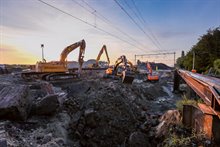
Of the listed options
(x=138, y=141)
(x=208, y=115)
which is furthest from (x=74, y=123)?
(x=208, y=115)

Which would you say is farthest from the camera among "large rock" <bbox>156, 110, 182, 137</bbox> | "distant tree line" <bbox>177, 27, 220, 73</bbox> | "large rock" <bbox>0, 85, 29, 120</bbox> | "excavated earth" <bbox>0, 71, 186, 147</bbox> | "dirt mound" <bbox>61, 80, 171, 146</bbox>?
"distant tree line" <bbox>177, 27, 220, 73</bbox>

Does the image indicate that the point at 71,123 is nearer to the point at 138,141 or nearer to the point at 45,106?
the point at 45,106

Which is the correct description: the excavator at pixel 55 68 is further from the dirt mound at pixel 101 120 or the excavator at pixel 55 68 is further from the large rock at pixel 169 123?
the large rock at pixel 169 123

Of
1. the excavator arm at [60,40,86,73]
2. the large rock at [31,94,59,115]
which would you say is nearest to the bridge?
→ the large rock at [31,94,59,115]

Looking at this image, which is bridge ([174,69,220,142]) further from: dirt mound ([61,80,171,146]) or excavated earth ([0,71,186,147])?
dirt mound ([61,80,171,146])

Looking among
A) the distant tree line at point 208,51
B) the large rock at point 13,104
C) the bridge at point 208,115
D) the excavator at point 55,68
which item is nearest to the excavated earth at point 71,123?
the large rock at point 13,104

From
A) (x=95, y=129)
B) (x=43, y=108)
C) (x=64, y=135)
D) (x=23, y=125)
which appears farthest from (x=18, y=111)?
(x=95, y=129)

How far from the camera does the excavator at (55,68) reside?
12914mm

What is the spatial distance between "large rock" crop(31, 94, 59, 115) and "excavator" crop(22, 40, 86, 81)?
6903 millimetres

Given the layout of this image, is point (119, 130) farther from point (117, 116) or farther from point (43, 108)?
point (43, 108)

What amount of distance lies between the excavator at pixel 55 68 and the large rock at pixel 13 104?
7.33 m

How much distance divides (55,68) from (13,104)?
8.82 meters

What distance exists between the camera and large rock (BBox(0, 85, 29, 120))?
16.0 feet

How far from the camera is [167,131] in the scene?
4961 millimetres
